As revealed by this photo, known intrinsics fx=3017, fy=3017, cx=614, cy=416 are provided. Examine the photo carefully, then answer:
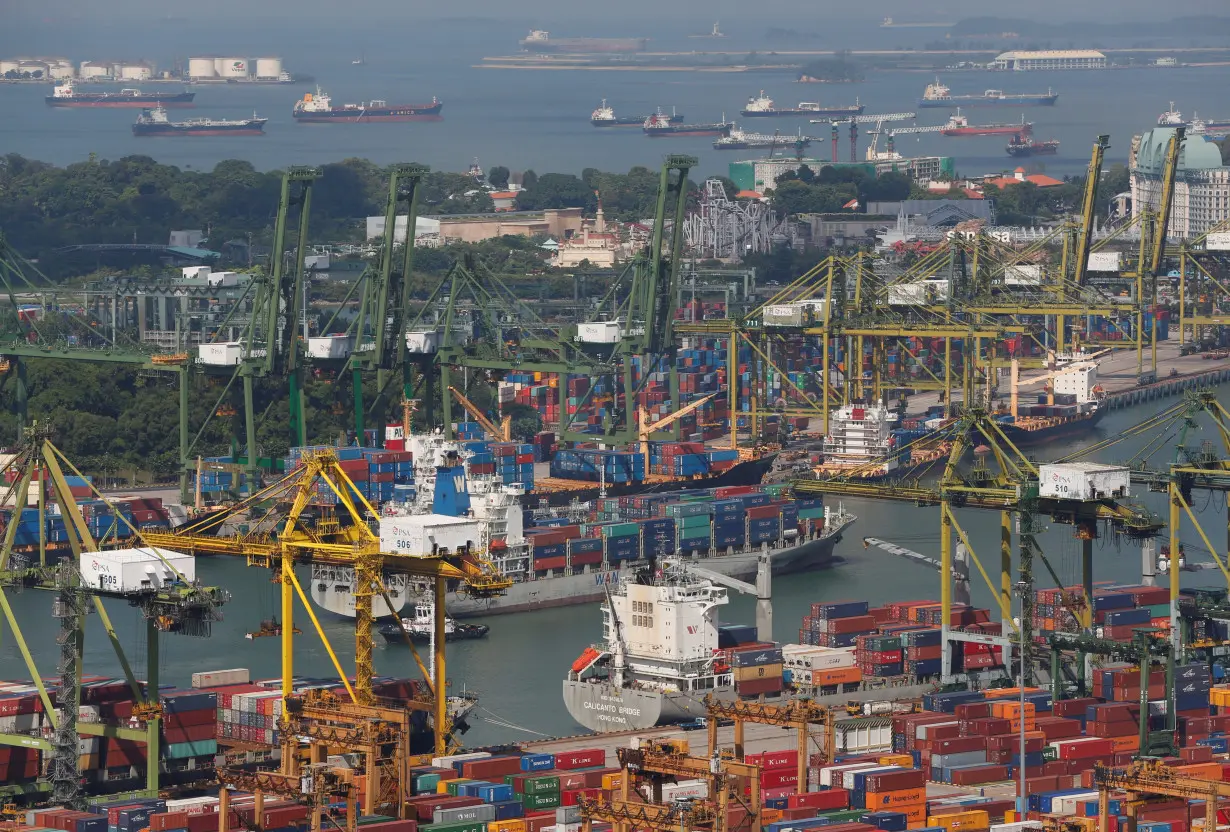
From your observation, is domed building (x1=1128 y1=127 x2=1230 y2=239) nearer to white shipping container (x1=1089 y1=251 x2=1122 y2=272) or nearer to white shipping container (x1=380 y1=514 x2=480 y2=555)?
white shipping container (x1=1089 y1=251 x2=1122 y2=272)

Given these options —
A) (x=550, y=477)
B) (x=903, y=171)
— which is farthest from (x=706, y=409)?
(x=903, y=171)

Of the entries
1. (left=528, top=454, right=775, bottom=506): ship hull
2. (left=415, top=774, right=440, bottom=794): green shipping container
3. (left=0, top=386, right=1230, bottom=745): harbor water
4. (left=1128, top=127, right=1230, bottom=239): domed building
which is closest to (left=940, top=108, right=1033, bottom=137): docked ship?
(left=1128, top=127, right=1230, bottom=239): domed building

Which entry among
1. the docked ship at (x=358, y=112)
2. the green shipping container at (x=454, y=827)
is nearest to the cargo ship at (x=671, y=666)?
the green shipping container at (x=454, y=827)

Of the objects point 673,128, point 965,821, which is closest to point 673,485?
point 965,821

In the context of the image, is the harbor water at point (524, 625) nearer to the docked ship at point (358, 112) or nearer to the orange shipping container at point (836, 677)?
the orange shipping container at point (836, 677)

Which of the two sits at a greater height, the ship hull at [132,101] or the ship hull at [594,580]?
the ship hull at [132,101]

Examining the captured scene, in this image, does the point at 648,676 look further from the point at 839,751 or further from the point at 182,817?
the point at 182,817
